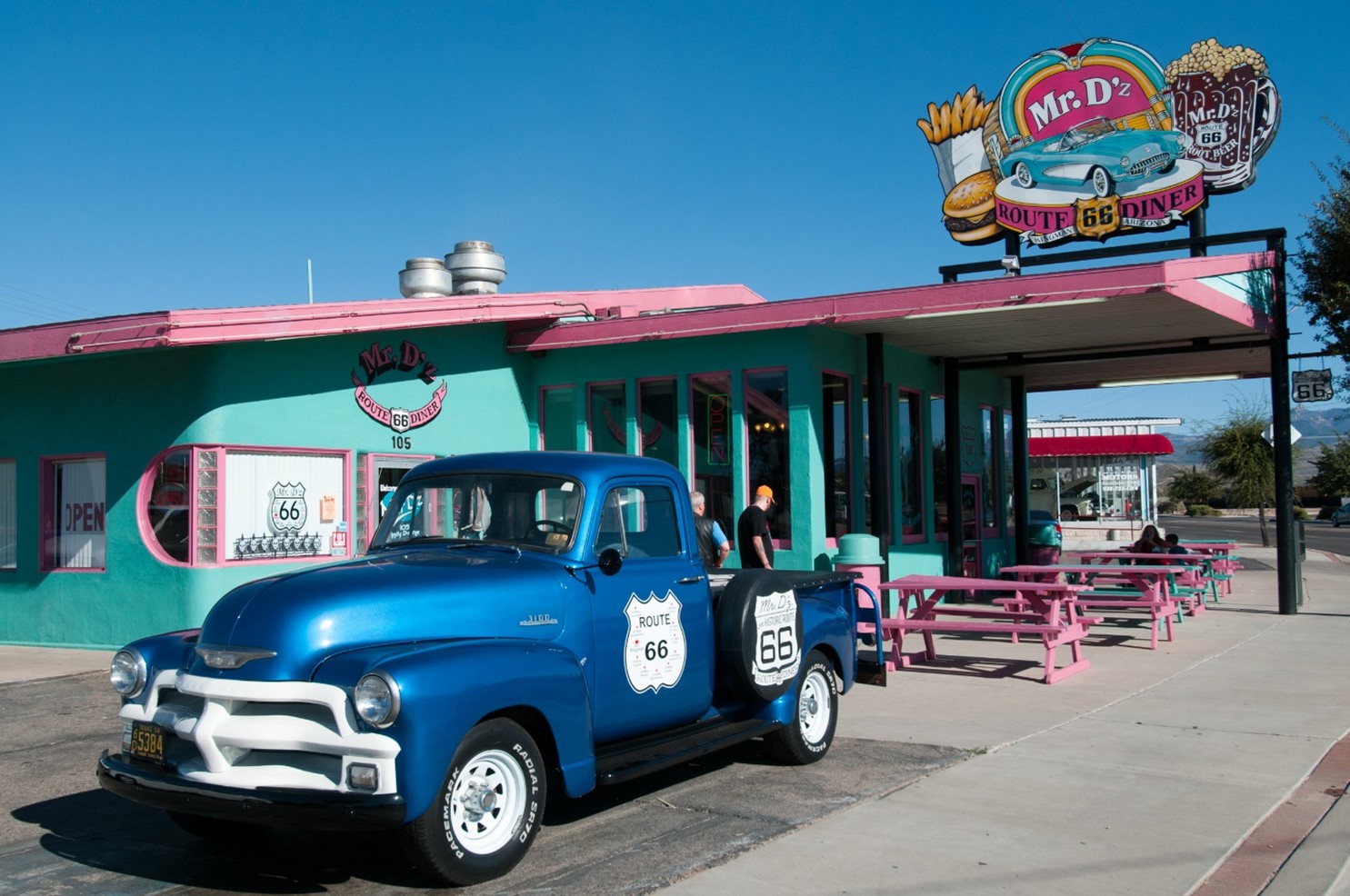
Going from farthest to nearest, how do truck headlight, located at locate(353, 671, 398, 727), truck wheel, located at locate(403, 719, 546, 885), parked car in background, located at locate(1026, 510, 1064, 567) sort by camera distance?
parked car in background, located at locate(1026, 510, 1064, 567), truck wheel, located at locate(403, 719, 546, 885), truck headlight, located at locate(353, 671, 398, 727)

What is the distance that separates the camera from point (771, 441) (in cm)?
1559

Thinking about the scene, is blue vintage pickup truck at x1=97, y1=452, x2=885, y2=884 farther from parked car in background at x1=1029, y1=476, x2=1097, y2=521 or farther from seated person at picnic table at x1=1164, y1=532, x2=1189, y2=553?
parked car in background at x1=1029, y1=476, x2=1097, y2=521

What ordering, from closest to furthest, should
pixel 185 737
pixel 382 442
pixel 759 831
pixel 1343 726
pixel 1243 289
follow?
pixel 185 737 < pixel 759 831 < pixel 1343 726 < pixel 382 442 < pixel 1243 289

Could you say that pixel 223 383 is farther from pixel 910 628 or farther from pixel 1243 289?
pixel 1243 289

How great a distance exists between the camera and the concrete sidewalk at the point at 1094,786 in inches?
207

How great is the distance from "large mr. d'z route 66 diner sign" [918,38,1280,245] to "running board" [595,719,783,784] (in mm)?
13468

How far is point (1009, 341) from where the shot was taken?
16797 mm

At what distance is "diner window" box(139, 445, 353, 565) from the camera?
12398mm

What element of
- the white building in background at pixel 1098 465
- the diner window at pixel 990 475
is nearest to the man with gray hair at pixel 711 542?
the diner window at pixel 990 475

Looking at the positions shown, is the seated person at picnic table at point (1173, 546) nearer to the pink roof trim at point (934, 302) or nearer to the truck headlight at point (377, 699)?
the pink roof trim at point (934, 302)

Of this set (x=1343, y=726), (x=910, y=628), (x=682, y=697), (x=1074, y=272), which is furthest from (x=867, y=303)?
(x=682, y=697)

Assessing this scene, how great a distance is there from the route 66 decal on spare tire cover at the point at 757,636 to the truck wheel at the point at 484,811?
5.89 ft

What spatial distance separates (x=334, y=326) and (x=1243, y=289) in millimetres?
11264

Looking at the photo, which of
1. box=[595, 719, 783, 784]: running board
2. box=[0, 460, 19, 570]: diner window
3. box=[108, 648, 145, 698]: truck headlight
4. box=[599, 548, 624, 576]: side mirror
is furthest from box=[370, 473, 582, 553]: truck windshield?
box=[0, 460, 19, 570]: diner window
